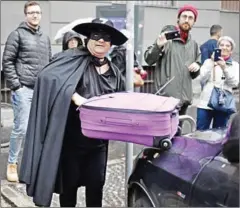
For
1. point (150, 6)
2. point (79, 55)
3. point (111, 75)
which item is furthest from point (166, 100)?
point (150, 6)

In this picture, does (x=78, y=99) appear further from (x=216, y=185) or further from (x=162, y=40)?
(x=162, y=40)

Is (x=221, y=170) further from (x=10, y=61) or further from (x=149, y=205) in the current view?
(x=10, y=61)

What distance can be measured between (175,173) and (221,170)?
0.33 metres

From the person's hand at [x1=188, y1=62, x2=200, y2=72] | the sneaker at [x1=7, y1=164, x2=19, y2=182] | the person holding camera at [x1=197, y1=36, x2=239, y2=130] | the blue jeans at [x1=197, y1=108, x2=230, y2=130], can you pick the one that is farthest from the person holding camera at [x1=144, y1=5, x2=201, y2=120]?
the sneaker at [x1=7, y1=164, x2=19, y2=182]

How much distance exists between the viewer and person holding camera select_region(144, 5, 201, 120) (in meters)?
4.13

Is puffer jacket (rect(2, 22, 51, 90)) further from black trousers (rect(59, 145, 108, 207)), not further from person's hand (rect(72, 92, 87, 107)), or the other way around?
person's hand (rect(72, 92, 87, 107))

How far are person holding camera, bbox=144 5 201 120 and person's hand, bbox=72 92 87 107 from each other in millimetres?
1365

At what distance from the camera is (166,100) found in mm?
2850

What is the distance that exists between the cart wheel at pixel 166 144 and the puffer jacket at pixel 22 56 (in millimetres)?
2052

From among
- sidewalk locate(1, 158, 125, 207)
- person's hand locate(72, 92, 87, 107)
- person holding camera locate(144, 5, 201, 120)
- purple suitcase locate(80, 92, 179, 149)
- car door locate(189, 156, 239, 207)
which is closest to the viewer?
car door locate(189, 156, 239, 207)

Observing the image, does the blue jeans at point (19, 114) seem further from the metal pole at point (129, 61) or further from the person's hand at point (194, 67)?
the person's hand at point (194, 67)

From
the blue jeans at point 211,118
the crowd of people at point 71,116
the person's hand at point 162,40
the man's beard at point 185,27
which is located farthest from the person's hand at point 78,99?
the blue jeans at point 211,118

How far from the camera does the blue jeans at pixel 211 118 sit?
15.4 feet

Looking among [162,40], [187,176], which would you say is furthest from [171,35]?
[187,176]
